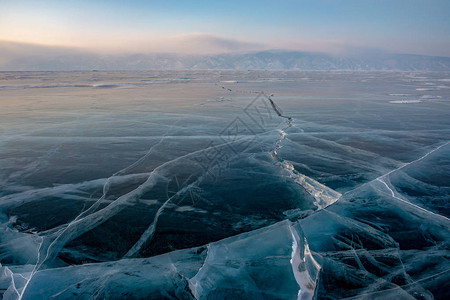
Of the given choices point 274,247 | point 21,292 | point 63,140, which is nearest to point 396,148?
point 274,247

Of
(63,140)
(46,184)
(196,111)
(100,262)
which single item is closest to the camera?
(100,262)

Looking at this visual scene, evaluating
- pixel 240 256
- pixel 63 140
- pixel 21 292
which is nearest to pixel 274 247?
pixel 240 256

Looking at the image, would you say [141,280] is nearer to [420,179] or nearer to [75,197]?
[75,197]

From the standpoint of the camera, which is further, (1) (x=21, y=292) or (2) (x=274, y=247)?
(2) (x=274, y=247)

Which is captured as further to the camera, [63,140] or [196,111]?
[196,111]

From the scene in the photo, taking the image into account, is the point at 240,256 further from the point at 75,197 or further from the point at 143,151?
the point at 143,151

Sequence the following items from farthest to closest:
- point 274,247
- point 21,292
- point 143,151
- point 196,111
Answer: point 196,111 → point 143,151 → point 274,247 → point 21,292
